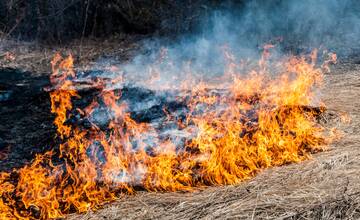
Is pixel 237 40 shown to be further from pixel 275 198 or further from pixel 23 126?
pixel 275 198

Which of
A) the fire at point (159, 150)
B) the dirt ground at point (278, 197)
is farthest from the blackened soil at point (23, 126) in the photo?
the dirt ground at point (278, 197)

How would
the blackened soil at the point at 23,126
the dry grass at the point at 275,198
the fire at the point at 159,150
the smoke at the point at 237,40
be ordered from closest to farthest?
the dry grass at the point at 275,198
the fire at the point at 159,150
the blackened soil at the point at 23,126
the smoke at the point at 237,40

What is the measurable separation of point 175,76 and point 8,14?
14.9 feet

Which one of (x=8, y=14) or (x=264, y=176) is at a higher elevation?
(x=8, y=14)

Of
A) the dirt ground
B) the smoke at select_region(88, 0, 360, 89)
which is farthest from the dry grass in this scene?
the smoke at select_region(88, 0, 360, 89)

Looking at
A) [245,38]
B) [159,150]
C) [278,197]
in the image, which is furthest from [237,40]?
[278,197]

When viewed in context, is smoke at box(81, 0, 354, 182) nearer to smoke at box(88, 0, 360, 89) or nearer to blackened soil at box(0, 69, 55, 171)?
smoke at box(88, 0, 360, 89)

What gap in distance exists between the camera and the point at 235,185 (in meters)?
3.46

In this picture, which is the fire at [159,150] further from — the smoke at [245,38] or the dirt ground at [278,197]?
the smoke at [245,38]

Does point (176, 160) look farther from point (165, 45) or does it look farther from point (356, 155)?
point (165, 45)

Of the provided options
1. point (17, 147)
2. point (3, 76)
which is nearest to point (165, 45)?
point (3, 76)

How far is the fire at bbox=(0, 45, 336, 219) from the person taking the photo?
327 centimetres

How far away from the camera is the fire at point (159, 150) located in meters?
3.27

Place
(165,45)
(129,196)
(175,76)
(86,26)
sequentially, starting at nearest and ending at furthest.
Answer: (129,196) → (175,76) → (165,45) → (86,26)
